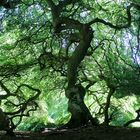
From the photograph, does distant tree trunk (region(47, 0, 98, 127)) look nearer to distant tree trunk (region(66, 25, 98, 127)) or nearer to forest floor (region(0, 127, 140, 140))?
distant tree trunk (region(66, 25, 98, 127))

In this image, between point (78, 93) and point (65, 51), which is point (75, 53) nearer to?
point (78, 93)

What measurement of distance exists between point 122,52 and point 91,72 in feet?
3.67

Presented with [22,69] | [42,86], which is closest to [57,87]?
[42,86]

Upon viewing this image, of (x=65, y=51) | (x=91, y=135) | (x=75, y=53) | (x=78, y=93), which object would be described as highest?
(x=65, y=51)

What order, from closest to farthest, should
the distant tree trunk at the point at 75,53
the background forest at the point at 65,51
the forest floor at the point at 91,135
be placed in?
the forest floor at the point at 91,135
the distant tree trunk at the point at 75,53
the background forest at the point at 65,51

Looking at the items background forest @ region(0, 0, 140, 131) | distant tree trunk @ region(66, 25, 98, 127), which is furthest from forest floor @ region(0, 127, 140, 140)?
background forest @ region(0, 0, 140, 131)

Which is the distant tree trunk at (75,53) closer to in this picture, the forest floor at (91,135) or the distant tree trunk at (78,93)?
the distant tree trunk at (78,93)

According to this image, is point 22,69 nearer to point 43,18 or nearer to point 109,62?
point 43,18

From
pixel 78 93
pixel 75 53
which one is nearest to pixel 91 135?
pixel 78 93

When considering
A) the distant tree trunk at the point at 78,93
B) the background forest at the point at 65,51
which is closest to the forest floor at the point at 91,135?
the distant tree trunk at the point at 78,93

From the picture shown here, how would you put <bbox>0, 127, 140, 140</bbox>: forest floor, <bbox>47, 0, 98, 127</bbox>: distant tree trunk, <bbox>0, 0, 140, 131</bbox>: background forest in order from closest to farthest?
<bbox>0, 127, 140, 140</bbox>: forest floor
<bbox>47, 0, 98, 127</bbox>: distant tree trunk
<bbox>0, 0, 140, 131</bbox>: background forest

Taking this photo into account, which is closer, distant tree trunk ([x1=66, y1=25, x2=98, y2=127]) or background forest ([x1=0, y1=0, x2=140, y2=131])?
distant tree trunk ([x1=66, y1=25, x2=98, y2=127])

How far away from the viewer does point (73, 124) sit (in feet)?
28.9

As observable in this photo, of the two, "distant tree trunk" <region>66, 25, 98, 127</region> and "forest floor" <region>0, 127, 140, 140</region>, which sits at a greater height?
"distant tree trunk" <region>66, 25, 98, 127</region>
